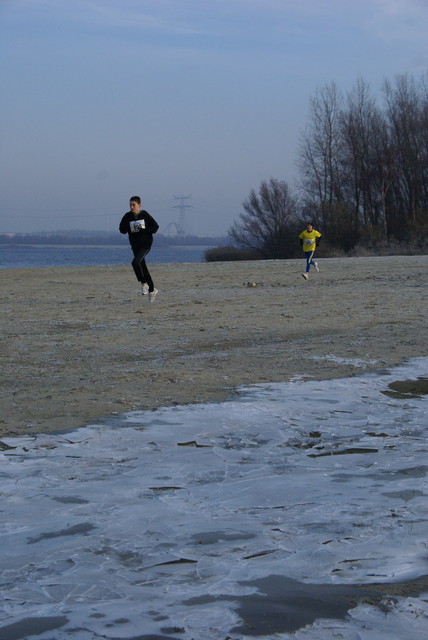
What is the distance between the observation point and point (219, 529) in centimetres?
382

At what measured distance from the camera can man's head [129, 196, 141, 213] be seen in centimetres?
1549

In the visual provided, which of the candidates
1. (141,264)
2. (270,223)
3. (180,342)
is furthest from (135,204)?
(270,223)

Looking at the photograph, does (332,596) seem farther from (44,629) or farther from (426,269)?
(426,269)

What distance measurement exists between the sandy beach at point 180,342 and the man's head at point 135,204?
185 centimetres

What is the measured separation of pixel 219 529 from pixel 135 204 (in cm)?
1221

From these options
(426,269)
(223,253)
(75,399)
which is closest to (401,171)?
(223,253)

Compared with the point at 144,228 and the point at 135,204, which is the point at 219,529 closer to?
the point at 135,204

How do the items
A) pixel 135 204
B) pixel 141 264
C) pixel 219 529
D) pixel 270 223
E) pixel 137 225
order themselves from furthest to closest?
pixel 270 223 → pixel 141 264 → pixel 137 225 → pixel 135 204 → pixel 219 529

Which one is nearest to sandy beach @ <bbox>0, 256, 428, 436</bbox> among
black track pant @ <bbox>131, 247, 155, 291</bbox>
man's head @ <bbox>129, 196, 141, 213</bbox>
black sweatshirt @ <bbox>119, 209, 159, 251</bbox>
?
black track pant @ <bbox>131, 247, 155, 291</bbox>

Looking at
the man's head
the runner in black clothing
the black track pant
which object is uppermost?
the man's head

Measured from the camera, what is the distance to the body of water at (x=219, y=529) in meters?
2.89

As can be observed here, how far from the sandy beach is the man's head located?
185 cm

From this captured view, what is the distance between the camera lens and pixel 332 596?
10.1 ft

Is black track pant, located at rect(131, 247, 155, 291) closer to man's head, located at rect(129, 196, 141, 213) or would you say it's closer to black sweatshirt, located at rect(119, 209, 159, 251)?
black sweatshirt, located at rect(119, 209, 159, 251)
